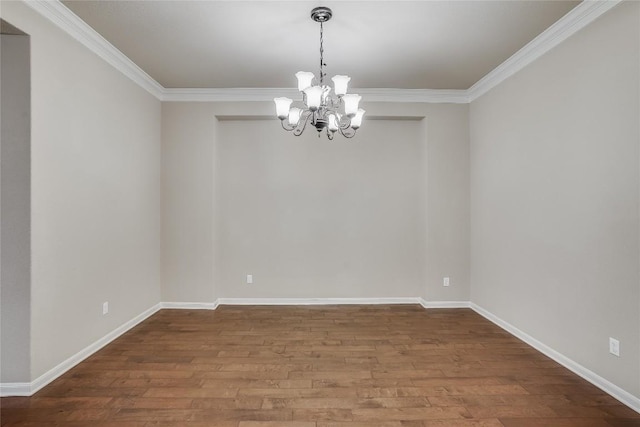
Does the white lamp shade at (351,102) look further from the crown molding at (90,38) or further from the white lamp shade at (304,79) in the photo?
the crown molding at (90,38)

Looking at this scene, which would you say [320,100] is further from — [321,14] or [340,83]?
[321,14]

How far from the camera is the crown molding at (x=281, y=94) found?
410 centimetres

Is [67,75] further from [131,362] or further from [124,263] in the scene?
[131,362]

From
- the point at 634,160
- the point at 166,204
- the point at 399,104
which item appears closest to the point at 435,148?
the point at 399,104

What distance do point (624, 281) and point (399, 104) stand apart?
9.87ft

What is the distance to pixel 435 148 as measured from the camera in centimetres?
424

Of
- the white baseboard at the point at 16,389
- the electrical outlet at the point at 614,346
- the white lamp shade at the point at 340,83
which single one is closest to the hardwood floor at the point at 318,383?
the white baseboard at the point at 16,389

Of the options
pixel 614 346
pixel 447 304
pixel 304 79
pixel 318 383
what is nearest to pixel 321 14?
pixel 304 79

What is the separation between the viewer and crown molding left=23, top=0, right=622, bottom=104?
2404mm

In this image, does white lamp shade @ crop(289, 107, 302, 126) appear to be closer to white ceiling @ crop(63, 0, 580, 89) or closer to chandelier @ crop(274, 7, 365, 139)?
chandelier @ crop(274, 7, 365, 139)

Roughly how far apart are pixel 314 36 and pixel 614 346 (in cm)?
334

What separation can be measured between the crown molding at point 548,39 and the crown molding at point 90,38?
13.0 feet

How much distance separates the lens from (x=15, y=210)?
223cm

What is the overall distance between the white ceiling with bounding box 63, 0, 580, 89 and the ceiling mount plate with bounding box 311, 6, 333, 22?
43 mm
